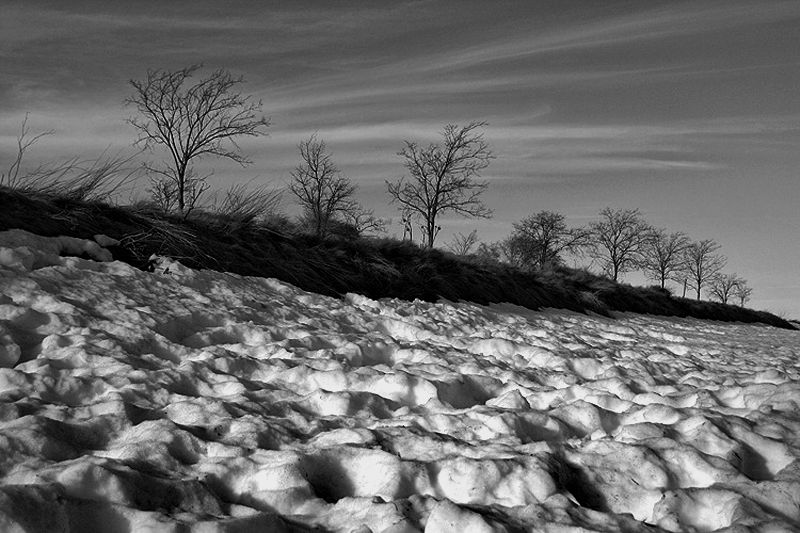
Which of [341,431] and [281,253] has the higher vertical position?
[281,253]

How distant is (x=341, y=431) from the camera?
2580mm

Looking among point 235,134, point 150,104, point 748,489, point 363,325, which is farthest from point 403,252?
point 150,104

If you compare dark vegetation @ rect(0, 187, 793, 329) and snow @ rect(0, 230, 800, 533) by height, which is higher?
dark vegetation @ rect(0, 187, 793, 329)

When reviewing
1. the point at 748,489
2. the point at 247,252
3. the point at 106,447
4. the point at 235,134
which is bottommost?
the point at 106,447

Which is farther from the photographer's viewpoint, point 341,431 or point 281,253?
point 281,253

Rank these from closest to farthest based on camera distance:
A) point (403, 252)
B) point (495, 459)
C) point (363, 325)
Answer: point (495, 459), point (363, 325), point (403, 252)

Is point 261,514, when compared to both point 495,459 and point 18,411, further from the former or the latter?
point 18,411

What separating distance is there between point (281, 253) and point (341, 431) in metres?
6.41

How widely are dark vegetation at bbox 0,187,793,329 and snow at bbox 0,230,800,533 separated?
1398 millimetres

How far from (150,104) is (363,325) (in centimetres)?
2551

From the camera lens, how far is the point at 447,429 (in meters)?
2.75

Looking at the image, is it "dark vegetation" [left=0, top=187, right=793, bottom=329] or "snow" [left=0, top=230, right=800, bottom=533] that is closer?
"snow" [left=0, top=230, right=800, bottom=533]

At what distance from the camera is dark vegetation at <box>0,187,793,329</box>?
20.5 feet

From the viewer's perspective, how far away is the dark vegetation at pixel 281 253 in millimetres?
6245
